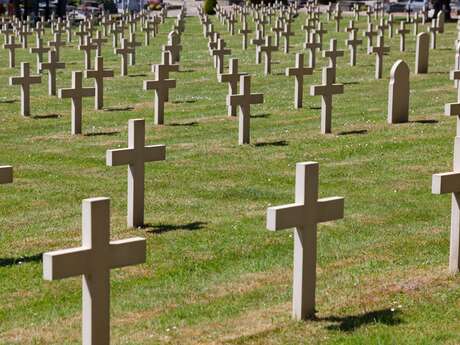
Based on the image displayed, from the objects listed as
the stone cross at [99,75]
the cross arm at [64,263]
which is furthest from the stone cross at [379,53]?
the cross arm at [64,263]

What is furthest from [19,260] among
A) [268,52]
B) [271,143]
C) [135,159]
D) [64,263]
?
[268,52]

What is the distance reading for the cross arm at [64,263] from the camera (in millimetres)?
6914

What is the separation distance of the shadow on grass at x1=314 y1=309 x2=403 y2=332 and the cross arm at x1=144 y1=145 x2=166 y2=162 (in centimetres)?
356

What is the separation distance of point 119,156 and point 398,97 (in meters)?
8.20

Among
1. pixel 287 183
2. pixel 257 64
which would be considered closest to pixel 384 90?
pixel 257 64

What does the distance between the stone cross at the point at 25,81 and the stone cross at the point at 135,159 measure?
9.56m

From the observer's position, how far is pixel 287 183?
46.2 ft

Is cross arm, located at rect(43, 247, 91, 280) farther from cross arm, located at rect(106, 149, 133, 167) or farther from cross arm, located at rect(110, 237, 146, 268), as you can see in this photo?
cross arm, located at rect(106, 149, 133, 167)

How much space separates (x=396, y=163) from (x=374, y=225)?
3.85 m

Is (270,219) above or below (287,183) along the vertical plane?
above

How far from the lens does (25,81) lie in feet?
68.0

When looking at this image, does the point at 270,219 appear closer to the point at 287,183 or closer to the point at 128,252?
the point at 128,252

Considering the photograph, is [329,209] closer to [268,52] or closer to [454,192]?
[454,192]

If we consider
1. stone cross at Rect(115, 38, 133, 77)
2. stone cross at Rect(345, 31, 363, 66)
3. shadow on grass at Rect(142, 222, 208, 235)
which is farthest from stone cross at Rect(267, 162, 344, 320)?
stone cross at Rect(345, 31, 363, 66)
